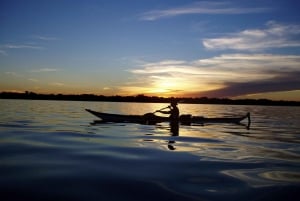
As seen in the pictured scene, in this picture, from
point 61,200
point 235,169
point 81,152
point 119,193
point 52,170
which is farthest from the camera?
point 81,152

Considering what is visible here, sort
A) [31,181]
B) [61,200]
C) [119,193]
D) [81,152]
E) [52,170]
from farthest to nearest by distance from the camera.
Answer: [81,152] < [52,170] < [31,181] < [119,193] < [61,200]

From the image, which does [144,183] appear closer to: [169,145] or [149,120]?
[169,145]

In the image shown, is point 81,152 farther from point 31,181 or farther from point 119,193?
point 119,193

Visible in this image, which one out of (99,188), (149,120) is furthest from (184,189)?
(149,120)

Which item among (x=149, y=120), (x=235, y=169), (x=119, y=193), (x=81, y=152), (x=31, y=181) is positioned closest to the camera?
(x=119, y=193)

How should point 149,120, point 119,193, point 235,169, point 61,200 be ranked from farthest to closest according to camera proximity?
point 149,120, point 235,169, point 119,193, point 61,200

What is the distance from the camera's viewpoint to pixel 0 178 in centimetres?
871

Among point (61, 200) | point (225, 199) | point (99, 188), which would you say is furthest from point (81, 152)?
point (225, 199)

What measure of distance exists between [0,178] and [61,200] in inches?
108

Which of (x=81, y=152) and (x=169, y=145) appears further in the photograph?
(x=169, y=145)

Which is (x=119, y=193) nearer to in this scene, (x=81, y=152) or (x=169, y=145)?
(x=81, y=152)

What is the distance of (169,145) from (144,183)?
7865 mm

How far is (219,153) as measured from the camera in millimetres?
14117

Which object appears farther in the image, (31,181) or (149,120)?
(149,120)
